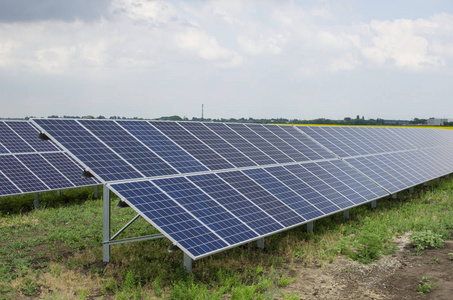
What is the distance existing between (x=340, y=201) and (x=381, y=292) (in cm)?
588

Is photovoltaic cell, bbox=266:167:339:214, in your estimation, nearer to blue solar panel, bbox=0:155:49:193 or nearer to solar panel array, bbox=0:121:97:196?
solar panel array, bbox=0:121:97:196

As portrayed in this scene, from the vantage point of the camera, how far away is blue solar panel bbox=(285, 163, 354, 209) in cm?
1616

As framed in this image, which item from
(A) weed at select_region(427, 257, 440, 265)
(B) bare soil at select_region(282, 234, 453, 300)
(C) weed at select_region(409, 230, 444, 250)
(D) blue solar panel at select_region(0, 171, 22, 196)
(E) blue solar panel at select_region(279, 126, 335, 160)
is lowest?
(B) bare soil at select_region(282, 234, 453, 300)

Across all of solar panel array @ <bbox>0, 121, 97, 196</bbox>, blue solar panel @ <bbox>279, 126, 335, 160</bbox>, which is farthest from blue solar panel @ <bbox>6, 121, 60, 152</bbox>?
blue solar panel @ <bbox>279, 126, 335, 160</bbox>

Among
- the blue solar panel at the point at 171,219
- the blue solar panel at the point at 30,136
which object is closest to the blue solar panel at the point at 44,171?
the blue solar panel at the point at 30,136

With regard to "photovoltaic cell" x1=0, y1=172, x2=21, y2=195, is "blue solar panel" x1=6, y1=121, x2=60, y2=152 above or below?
above

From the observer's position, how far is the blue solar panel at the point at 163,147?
13.8 m

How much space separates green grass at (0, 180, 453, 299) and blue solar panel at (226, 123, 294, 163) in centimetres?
304

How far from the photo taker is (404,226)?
16.6 meters

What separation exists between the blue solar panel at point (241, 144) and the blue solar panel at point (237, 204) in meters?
3.38

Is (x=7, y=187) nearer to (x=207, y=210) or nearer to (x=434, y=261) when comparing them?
(x=207, y=210)

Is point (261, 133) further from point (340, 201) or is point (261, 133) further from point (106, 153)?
point (106, 153)

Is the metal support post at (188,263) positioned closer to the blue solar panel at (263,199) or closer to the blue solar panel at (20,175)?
the blue solar panel at (263,199)

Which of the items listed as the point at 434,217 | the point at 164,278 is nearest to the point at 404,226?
the point at 434,217
